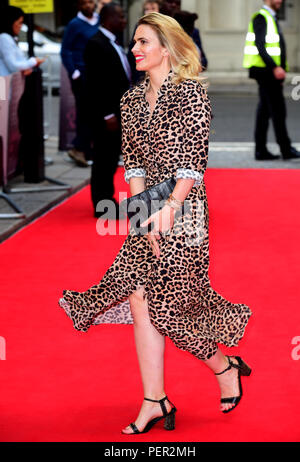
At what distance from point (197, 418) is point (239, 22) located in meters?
26.9

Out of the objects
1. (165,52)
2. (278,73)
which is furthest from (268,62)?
(165,52)

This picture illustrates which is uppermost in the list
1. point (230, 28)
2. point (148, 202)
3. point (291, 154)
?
point (230, 28)

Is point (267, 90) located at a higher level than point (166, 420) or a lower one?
higher

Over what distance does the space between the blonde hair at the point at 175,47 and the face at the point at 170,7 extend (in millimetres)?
4783

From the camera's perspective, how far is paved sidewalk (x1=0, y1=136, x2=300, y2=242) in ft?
29.2

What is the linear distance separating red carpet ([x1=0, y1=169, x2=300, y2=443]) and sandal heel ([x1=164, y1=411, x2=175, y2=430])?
34 millimetres

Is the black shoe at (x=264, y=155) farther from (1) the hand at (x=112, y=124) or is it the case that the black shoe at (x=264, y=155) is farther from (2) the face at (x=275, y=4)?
(1) the hand at (x=112, y=124)

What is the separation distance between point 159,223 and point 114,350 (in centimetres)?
148

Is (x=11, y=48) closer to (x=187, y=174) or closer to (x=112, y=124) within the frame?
(x=112, y=124)

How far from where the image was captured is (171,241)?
3.96 m

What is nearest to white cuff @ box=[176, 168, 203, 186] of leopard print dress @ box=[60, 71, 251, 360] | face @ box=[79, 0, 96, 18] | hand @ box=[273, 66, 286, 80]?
leopard print dress @ box=[60, 71, 251, 360]

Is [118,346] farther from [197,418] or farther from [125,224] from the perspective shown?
[125,224]
